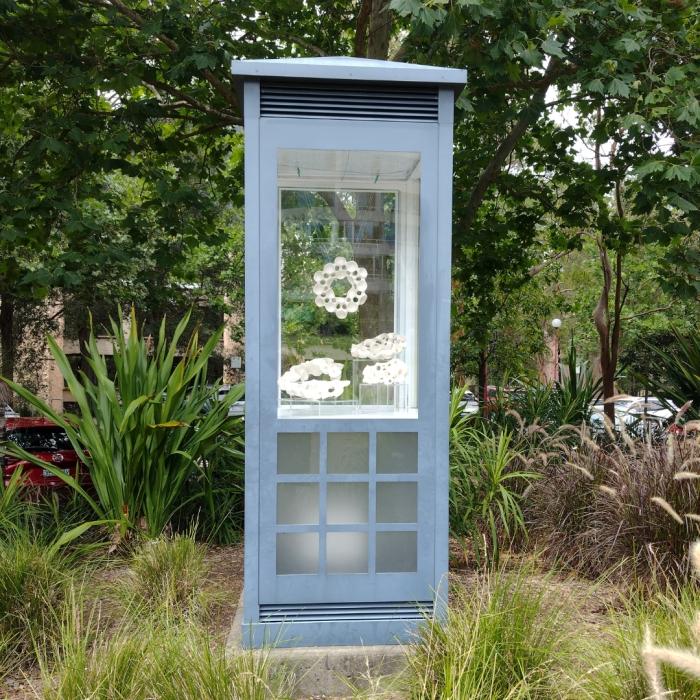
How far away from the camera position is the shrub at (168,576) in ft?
15.7

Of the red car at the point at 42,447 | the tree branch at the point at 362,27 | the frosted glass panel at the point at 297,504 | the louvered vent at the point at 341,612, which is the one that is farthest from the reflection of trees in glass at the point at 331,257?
the red car at the point at 42,447

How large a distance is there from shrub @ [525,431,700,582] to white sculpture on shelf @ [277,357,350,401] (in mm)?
1779

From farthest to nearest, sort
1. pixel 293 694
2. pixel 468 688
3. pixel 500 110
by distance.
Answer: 1. pixel 500 110
2. pixel 293 694
3. pixel 468 688

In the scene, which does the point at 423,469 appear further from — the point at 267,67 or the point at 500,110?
the point at 500,110

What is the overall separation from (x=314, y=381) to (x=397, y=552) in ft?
3.50

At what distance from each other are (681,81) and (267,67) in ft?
15.8

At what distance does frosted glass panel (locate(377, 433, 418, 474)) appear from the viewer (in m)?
4.40

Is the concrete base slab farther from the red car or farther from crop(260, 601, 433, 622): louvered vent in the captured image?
the red car

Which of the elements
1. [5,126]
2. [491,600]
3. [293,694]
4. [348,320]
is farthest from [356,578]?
[5,126]

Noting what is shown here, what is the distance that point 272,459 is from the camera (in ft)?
14.1

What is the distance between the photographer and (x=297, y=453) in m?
4.36

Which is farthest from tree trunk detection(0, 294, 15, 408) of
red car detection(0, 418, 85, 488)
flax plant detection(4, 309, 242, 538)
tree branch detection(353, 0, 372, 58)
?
flax plant detection(4, 309, 242, 538)

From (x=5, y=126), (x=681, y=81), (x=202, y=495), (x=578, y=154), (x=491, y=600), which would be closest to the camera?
(x=491, y=600)

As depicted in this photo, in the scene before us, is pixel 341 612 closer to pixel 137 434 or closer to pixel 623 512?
pixel 623 512
